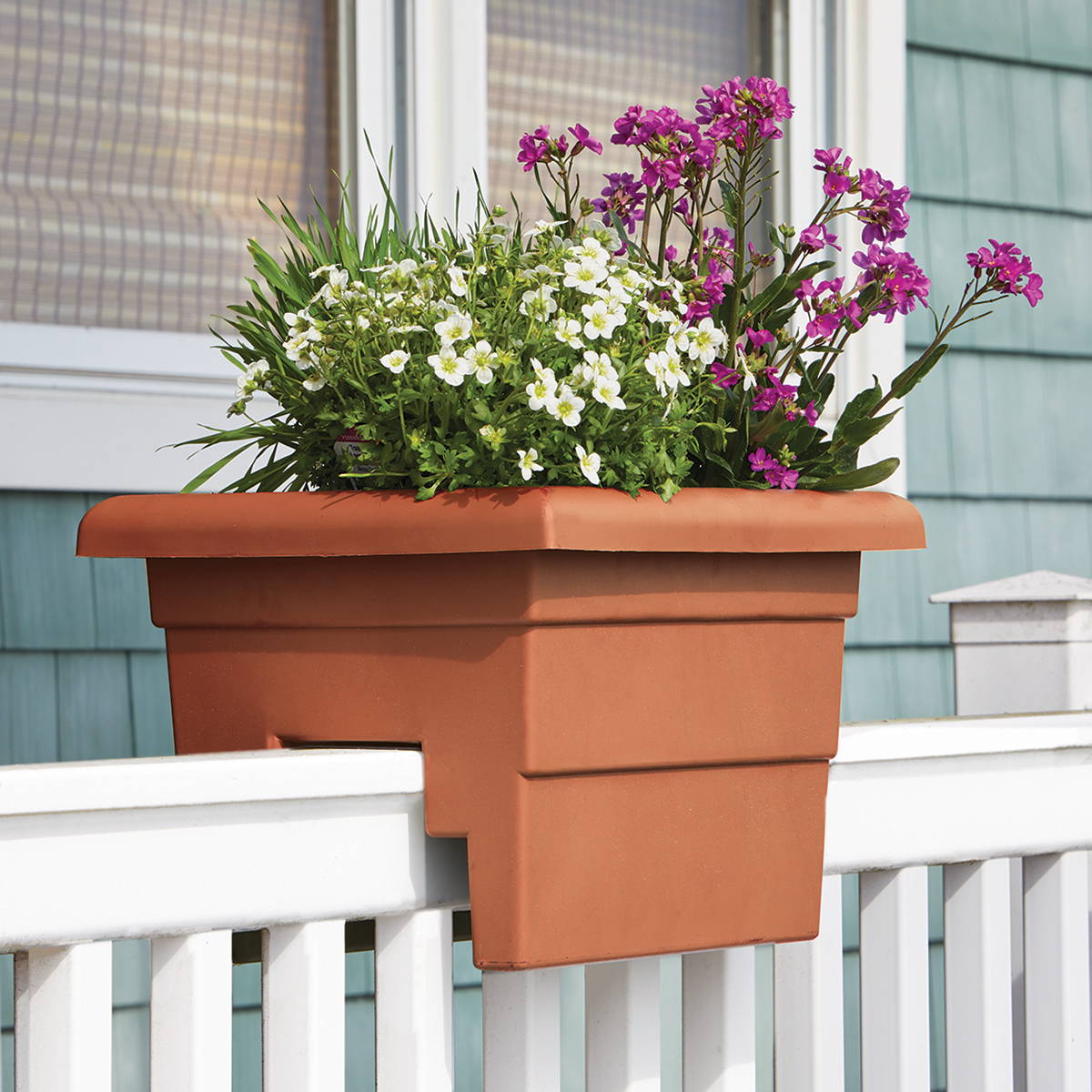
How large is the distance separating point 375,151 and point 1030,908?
1.35m

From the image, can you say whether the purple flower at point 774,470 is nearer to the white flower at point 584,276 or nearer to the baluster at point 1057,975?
the white flower at point 584,276

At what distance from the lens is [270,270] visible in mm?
1078

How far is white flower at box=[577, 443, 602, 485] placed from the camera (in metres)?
0.89

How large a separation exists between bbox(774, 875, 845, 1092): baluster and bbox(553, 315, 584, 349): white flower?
20.2 inches

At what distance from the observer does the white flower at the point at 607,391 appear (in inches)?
34.5

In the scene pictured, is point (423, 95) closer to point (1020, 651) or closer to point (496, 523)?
point (1020, 651)

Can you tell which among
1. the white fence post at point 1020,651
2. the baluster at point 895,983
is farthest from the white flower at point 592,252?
the white fence post at point 1020,651

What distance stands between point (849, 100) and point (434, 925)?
1866mm

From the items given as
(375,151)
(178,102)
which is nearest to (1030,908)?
(375,151)

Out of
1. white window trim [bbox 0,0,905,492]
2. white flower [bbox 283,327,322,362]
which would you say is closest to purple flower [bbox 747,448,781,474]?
white flower [bbox 283,327,322,362]

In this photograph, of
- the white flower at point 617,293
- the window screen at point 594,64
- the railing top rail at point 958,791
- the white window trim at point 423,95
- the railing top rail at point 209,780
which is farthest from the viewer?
the window screen at point 594,64

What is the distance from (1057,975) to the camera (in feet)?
4.02

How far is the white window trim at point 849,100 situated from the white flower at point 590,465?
159cm

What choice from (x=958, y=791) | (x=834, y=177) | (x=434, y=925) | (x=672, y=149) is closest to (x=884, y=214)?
(x=834, y=177)
